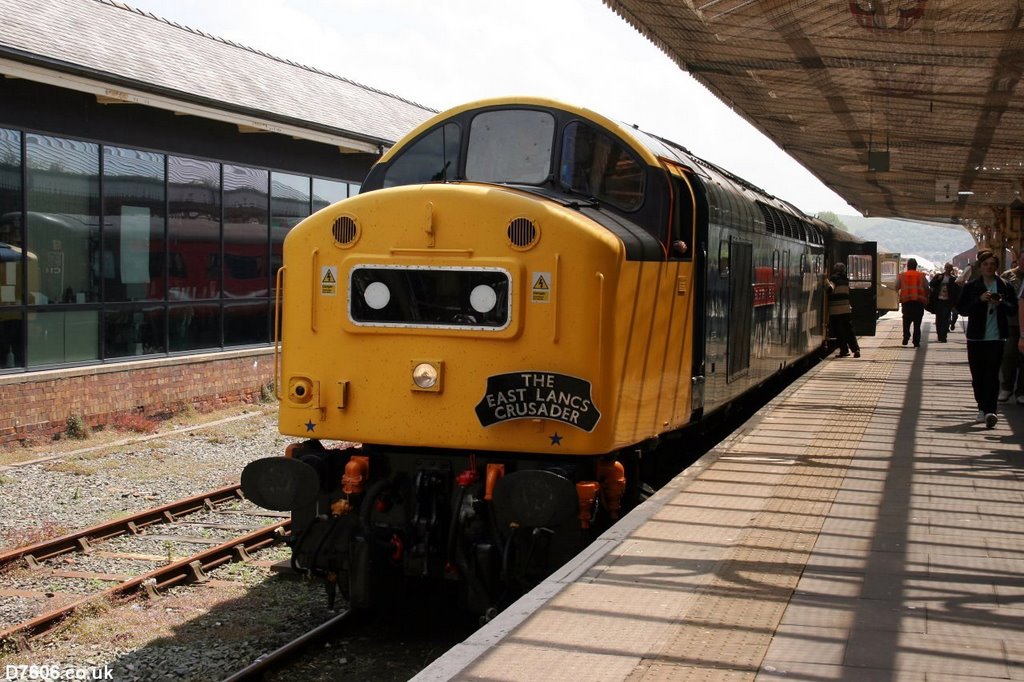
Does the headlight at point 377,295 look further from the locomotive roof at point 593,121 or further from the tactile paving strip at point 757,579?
the tactile paving strip at point 757,579

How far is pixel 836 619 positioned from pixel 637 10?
8.57 m

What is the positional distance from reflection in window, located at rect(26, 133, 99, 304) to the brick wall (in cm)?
112

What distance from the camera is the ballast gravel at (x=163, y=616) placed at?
23.7 ft

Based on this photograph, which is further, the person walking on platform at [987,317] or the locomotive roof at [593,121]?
the person walking on platform at [987,317]

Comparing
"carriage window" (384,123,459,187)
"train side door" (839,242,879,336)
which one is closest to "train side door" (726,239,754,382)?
"carriage window" (384,123,459,187)

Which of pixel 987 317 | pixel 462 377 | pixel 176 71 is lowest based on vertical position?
pixel 462 377

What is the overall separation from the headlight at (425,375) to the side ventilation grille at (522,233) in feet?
2.98

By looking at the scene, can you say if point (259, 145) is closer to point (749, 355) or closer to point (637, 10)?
point (637, 10)

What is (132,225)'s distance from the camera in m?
17.2

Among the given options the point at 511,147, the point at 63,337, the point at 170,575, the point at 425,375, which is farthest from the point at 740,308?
the point at 63,337

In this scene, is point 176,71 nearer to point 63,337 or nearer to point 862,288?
point 63,337

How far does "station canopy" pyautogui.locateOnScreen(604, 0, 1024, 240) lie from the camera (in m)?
12.2

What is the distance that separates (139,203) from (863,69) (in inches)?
402

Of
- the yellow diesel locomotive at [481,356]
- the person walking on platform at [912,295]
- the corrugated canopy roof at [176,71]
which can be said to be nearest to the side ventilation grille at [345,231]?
the yellow diesel locomotive at [481,356]
